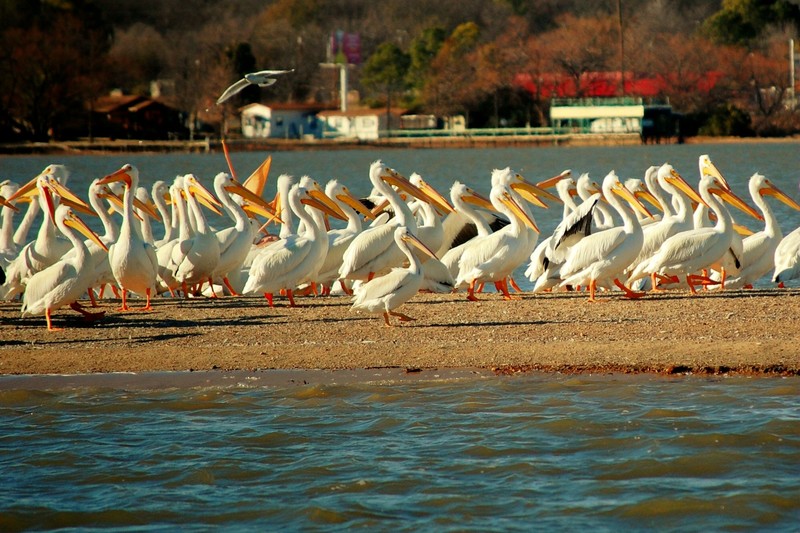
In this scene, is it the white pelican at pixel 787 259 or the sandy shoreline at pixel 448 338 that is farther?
the white pelican at pixel 787 259

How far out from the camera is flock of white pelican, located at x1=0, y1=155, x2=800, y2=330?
10188 millimetres

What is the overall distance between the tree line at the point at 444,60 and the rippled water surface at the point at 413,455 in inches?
2275

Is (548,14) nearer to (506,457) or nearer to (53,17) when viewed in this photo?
(53,17)

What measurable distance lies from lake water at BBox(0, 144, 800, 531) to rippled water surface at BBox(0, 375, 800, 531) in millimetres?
12

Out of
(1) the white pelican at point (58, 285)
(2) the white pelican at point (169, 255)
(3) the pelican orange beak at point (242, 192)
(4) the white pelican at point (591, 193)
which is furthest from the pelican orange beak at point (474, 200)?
(1) the white pelican at point (58, 285)

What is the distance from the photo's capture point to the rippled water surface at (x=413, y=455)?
6109 millimetres

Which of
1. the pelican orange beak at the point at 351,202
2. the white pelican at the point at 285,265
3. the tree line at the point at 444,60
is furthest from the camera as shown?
the tree line at the point at 444,60

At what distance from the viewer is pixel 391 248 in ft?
35.9

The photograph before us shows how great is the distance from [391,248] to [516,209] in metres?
1.05

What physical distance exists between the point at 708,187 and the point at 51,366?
20.1 feet

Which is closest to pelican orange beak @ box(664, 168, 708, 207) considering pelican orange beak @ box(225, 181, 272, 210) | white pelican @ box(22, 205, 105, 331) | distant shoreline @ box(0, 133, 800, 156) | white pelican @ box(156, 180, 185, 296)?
pelican orange beak @ box(225, 181, 272, 210)

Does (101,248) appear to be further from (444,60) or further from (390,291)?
(444,60)

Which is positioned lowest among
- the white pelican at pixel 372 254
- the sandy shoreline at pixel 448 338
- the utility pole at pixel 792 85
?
the sandy shoreline at pixel 448 338

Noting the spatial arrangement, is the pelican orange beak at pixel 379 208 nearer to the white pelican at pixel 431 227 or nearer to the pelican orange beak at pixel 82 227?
the white pelican at pixel 431 227
